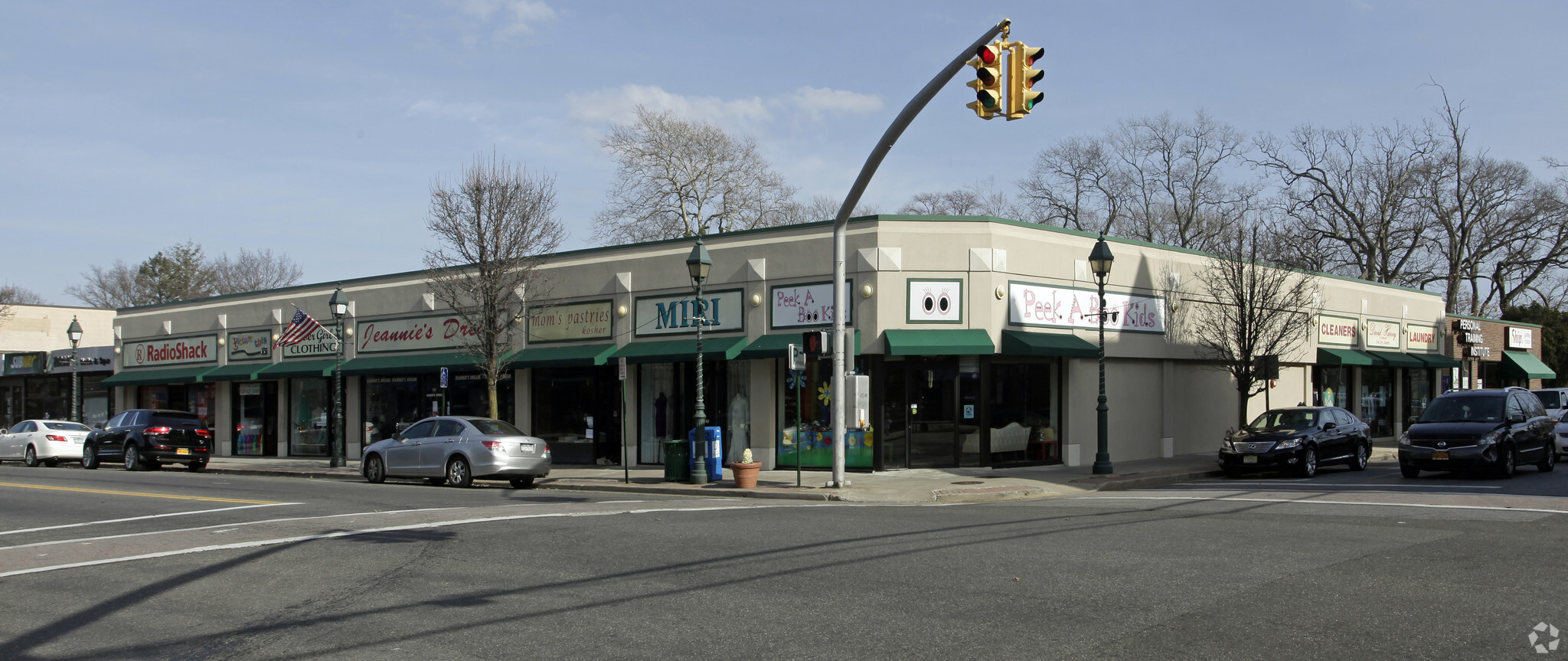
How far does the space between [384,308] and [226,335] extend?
8.46m

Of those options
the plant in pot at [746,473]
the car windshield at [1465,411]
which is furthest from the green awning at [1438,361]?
the plant in pot at [746,473]

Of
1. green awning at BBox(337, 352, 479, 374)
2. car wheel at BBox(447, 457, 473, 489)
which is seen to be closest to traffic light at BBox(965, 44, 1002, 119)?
car wheel at BBox(447, 457, 473, 489)

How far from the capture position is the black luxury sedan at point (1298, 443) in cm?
2112

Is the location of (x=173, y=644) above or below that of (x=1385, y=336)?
below

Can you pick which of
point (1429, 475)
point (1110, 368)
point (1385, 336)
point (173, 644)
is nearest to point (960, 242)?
point (1110, 368)

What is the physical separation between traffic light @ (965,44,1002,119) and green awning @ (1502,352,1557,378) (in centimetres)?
3954

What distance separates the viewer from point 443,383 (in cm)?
2628

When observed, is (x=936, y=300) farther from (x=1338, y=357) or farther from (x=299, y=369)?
(x=299, y=369)

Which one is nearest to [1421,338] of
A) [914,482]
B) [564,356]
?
[914,482]

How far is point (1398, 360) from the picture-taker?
3412cm

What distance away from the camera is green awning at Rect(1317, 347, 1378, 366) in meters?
31.3

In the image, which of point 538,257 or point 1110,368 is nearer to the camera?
point 1110,368

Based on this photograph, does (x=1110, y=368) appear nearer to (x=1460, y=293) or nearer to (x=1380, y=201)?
(x=1380, y=201)

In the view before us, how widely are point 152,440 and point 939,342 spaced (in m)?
21.1
